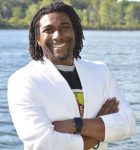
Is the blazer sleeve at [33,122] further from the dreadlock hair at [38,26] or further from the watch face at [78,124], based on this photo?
the dreadlock hair at [38,26]

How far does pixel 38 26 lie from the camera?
3.89m

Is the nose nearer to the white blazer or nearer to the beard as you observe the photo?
the beard

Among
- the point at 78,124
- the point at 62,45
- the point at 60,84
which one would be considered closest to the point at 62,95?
the point at 60,84

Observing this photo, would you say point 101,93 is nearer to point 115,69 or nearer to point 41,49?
point 41,49

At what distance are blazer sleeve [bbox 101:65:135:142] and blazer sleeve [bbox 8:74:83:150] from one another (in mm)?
262

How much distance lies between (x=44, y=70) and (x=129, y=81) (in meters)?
23.7

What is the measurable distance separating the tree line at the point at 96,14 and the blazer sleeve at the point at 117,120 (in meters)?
143

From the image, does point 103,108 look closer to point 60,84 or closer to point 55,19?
point 60,84

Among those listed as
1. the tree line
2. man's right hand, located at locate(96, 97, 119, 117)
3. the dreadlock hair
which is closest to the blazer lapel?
the dreadlock hair

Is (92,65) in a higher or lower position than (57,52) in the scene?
lower

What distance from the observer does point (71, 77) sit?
3.87 m

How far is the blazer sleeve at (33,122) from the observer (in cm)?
366

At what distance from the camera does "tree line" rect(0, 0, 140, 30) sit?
152125 mm

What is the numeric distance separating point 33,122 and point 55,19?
643mm
